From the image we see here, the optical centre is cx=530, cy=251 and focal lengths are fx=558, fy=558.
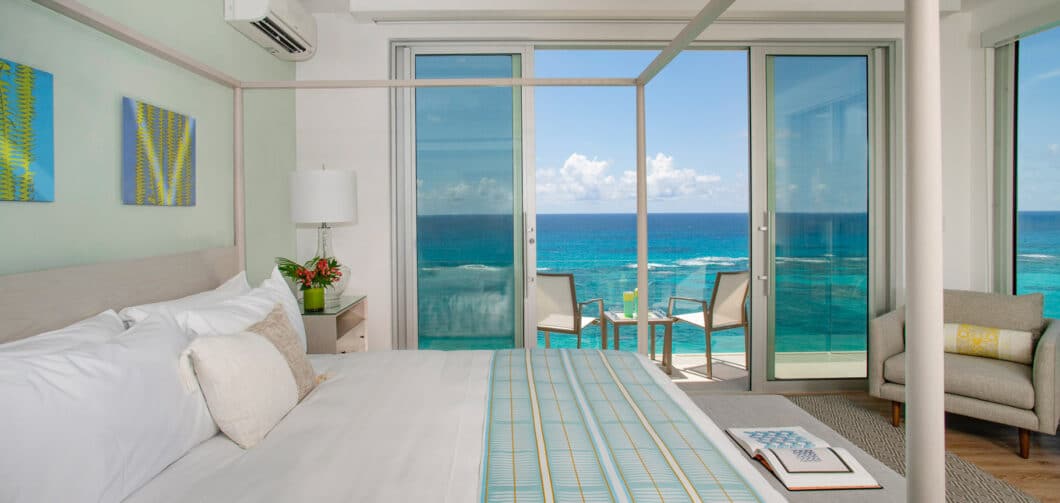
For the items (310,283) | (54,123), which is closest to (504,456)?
(54,123)

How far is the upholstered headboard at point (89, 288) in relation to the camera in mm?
1476

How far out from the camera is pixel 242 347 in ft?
5.23

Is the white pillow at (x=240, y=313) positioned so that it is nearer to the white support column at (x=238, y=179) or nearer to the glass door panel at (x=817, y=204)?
the white support column at (x=238, y=179)

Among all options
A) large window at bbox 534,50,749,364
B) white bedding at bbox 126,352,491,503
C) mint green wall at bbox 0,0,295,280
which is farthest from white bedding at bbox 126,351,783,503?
large window at bbox 534,50,749,364

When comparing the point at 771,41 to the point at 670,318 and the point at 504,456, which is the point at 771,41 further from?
the point at 504,456

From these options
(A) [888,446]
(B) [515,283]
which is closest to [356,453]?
(B) [515,283]

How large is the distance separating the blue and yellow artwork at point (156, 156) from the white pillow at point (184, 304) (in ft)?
1.35

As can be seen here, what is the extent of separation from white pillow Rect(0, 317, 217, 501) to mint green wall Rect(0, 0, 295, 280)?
544 mm

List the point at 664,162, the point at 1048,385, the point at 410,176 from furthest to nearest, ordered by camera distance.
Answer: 1. the point at 664,162
2. the point at 410,176
3. the point at 1048,385

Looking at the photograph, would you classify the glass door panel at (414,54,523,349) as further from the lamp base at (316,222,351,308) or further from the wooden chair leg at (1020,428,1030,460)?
the wooden chair leg at (1020,428,1030,460)

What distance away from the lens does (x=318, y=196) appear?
3.05 m

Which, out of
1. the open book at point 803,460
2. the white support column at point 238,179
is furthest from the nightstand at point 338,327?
the open book at point 803,460

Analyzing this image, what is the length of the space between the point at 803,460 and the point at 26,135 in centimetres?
241

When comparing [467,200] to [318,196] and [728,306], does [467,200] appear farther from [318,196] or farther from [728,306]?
[728,306]
